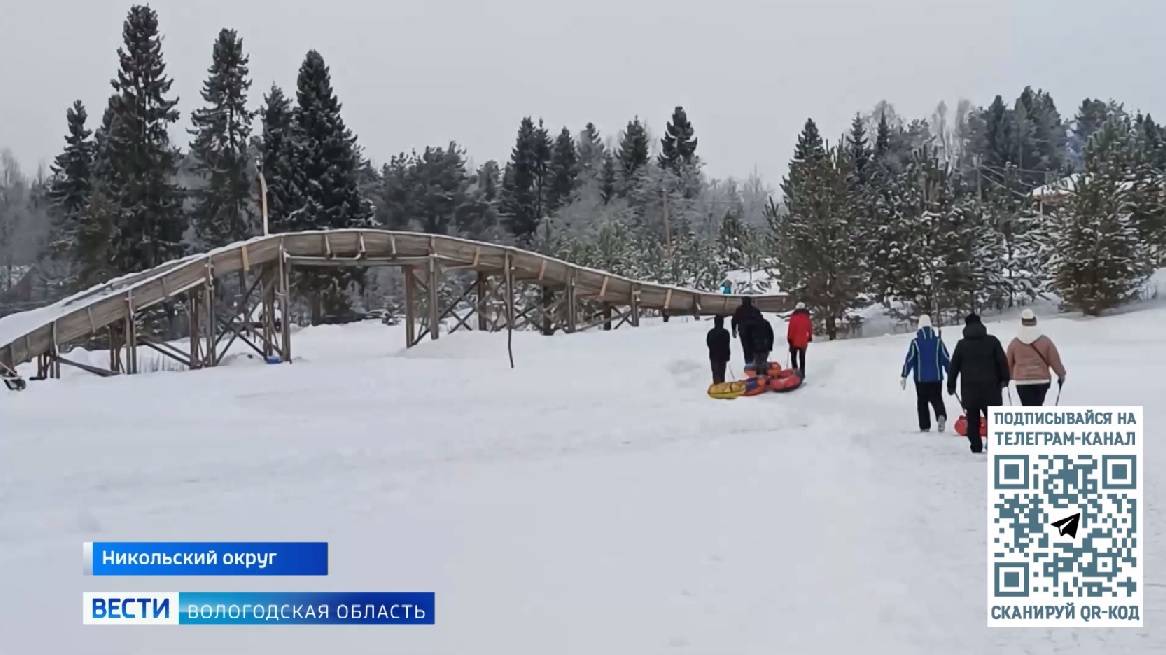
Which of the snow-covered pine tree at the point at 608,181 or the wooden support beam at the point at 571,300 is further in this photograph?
the snow-covered pine tree at the point at 608,181

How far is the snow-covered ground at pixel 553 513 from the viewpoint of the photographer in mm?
5414

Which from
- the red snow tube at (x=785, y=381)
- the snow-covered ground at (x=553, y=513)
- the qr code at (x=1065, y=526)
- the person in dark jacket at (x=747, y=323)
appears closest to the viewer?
the snow-covered ground at (x=553, y=513)

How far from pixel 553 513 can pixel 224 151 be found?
151 feet

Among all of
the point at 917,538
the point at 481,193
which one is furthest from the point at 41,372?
the point at 481,193

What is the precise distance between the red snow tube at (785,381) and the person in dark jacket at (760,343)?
32 cm

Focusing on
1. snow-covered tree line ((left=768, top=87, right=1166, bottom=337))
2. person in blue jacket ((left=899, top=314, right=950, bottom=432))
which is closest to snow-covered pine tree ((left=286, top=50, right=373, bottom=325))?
snow-covered tree line ((left=768, top=87, right=1166, bottom=337))

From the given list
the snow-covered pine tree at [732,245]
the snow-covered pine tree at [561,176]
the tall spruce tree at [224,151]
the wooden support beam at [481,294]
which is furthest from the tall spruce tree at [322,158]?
the snow-covered pine tree at [561,176]

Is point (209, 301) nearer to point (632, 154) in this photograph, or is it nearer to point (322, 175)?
point (322, 175)

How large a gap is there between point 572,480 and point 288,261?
19.7 meters

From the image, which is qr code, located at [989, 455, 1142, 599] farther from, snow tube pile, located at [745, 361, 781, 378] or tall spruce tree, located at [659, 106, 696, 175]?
tall spruce tree, located at [659, 106, 696, 175]

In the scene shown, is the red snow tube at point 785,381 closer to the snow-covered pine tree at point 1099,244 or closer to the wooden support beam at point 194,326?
the snow-covered pine tree at point 1099,244

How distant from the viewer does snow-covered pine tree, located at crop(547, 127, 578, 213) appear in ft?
228

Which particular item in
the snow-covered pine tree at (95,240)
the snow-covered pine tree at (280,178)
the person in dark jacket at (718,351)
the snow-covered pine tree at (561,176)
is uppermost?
the snow-covered pine tree at (561,176)

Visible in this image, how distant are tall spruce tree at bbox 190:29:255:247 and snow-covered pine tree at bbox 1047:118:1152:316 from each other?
36.7m
